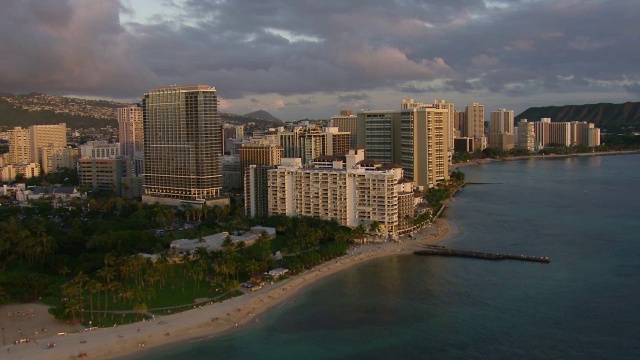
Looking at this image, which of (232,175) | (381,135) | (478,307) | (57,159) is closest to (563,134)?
(381,135)

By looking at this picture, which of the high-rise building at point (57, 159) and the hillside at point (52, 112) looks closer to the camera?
the high-rise building at point (57, 159)

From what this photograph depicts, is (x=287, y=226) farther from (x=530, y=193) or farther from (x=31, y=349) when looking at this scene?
(x=530, y=193)

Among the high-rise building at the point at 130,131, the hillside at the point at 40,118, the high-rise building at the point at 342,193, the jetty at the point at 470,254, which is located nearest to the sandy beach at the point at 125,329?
the jetty at the point at 470,254

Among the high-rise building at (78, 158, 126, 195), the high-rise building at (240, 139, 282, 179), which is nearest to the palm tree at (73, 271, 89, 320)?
the high-rise building at (240, 139, 282, 179)

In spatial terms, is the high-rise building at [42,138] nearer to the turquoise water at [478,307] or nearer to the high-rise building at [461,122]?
the turquoise water at [478,307]

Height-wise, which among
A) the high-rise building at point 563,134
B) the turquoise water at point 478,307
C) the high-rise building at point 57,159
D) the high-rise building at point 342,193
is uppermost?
the high-rise building at point 563,134

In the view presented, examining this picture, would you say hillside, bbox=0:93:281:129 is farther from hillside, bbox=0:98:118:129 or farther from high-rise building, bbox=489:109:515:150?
high-rise building, bbox=489:109:515:150

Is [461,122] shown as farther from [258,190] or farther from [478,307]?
[478,307]
